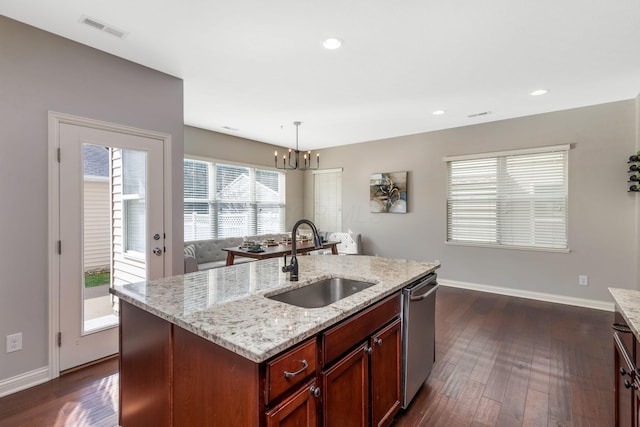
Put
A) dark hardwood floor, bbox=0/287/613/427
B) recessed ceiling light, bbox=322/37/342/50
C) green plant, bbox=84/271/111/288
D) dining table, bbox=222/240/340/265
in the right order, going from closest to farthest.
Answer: dark hardwood floor, bbox=0/287/613/427 → recessed ceiling light, bbox=322/37/342/50 → green plant, bbox=84/271/111/288 → dining table, bbox=222/240/340/265

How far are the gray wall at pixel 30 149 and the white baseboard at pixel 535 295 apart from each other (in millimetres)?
5085

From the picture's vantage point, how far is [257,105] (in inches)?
159

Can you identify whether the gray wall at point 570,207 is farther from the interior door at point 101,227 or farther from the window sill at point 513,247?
the interior door at point 101,227

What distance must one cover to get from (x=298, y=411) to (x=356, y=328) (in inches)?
17.6

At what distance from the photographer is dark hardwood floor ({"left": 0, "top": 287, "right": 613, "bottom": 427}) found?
1.96 m

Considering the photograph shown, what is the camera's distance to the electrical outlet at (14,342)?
7.34 feet

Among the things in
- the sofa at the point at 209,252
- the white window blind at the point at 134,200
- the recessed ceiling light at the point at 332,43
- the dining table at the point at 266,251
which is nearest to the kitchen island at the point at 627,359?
the recessed ceiling light at the point at 332,43

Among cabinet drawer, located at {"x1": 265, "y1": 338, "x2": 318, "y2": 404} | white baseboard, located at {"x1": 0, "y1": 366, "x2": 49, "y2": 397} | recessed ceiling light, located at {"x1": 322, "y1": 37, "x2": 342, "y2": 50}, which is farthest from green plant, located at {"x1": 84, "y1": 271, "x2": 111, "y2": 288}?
recessed ceiling light, located at {"x1": 322, "y1": 37, "x2": 342, "y2": 50}

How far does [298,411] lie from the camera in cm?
114

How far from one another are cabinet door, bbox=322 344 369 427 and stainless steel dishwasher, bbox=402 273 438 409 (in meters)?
0.44

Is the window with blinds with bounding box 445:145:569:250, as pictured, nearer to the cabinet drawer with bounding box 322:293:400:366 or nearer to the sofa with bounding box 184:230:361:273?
the sofa with bounding box 184:230:361:273

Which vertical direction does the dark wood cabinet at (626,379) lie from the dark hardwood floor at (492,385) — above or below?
above

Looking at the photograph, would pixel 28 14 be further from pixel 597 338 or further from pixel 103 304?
pixel 597 338

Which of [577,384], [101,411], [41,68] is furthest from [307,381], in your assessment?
[41,68]
